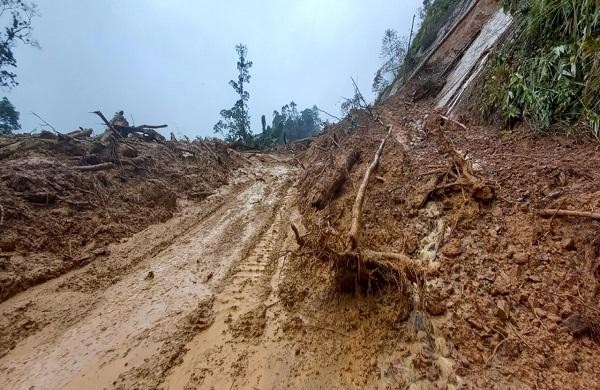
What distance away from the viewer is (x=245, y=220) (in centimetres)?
536

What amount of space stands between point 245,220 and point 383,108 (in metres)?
7.32

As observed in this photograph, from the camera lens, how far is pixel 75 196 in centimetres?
467

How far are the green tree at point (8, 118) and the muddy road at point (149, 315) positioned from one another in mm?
16660

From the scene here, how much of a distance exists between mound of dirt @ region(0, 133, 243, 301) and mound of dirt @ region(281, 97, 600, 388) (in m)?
3.00

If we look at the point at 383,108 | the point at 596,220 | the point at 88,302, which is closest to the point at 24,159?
the point at 88,302

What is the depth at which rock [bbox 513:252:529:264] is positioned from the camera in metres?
2.21

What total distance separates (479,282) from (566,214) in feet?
3.06

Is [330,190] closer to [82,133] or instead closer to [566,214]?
[566,214]

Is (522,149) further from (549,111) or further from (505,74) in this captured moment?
(505,74)

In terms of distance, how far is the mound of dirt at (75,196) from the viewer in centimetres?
342

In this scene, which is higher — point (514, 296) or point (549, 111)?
point (549, 111)

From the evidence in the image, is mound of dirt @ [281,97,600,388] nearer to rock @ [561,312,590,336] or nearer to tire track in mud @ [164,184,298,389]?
rock @ [561,312,590,336]

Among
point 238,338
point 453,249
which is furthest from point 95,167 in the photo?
point 453,249

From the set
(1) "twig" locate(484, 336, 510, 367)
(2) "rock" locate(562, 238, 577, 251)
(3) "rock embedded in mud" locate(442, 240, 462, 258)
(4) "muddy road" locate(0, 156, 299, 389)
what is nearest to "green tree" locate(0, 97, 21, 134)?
(4) "muddy road" locate(0, 156, 299, 389)
